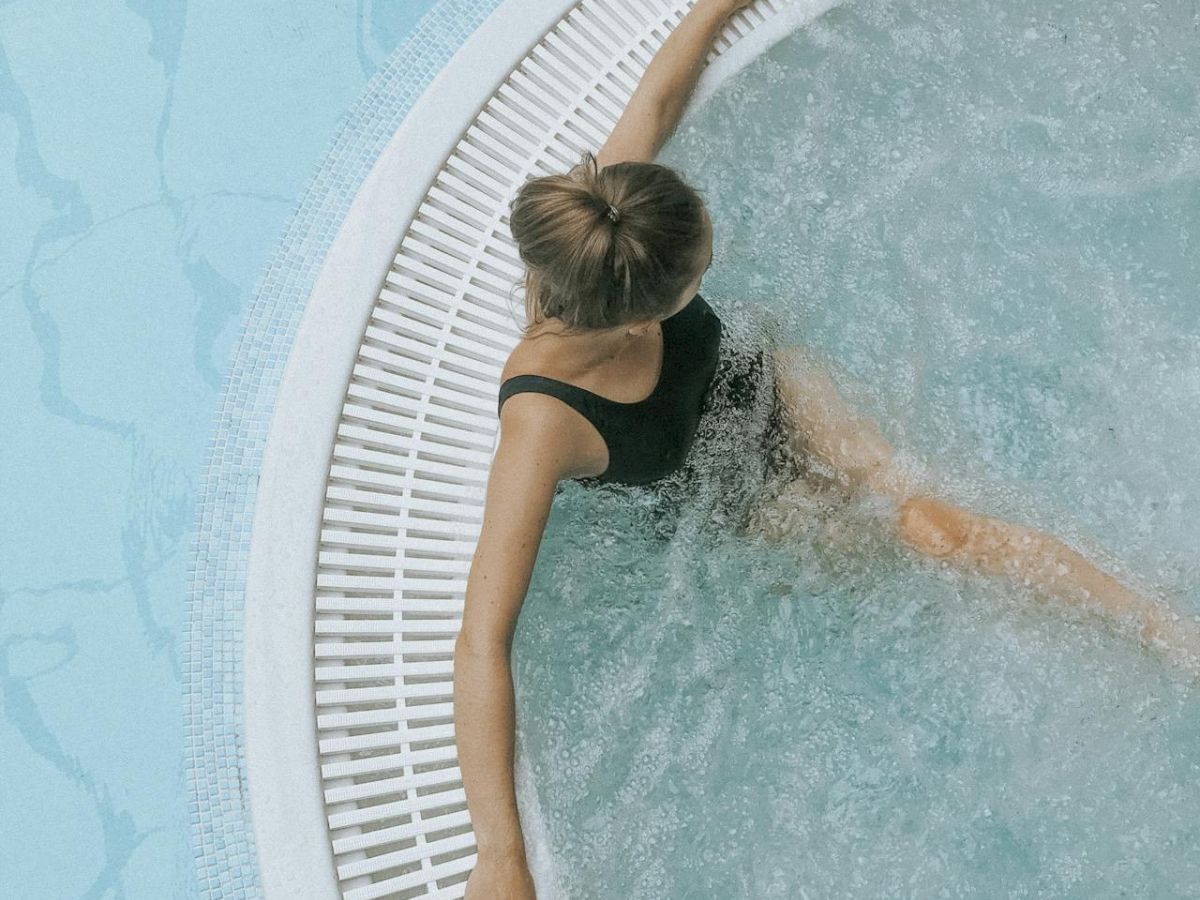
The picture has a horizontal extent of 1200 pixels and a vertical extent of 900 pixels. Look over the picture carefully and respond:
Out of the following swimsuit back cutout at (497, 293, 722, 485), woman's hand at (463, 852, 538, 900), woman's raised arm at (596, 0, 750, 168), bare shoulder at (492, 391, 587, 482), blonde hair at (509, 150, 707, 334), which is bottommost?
woman's hand at (463, 852, 538, 900)

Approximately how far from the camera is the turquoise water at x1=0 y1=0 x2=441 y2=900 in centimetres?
159

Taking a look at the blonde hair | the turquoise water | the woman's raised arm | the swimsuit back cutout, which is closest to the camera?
the blonde hair

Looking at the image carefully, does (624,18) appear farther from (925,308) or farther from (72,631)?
(72,631)

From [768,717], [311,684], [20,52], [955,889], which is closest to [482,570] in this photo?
[311,684]

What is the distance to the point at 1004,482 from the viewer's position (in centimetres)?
149

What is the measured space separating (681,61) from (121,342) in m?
1.04

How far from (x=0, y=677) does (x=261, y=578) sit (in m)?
0.62

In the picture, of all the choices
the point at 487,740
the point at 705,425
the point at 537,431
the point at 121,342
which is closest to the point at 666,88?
the point at 705,425

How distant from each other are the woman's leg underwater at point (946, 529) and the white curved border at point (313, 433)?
1.56ft

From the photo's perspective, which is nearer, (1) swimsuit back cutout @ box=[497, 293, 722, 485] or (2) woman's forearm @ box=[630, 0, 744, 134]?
(1) swimsuit back cutout @ box=[497, 293, 722, 485]

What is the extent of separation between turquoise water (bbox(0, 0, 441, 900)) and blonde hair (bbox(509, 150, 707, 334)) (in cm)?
95

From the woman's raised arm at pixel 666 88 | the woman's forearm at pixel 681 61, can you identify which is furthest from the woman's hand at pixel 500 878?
the woman's forearm at pixel 681 61

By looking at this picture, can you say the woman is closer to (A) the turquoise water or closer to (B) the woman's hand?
(B) the woman's hand

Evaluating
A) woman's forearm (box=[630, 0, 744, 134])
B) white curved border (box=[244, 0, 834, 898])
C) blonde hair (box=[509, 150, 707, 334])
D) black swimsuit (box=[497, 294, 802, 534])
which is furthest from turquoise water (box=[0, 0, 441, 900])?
blonde hair (box=[509, 150, 707, 334])
